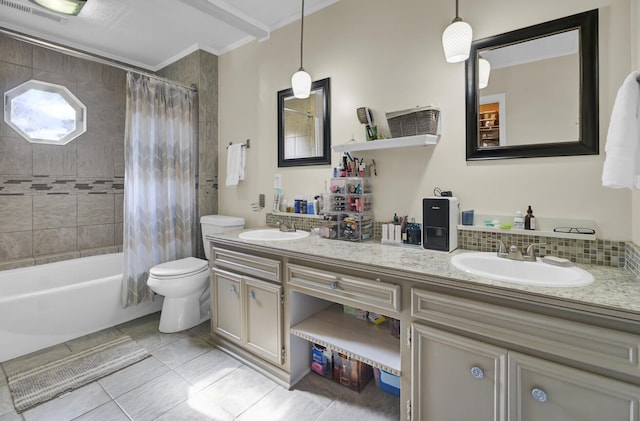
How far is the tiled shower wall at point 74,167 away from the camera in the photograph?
8.59ft

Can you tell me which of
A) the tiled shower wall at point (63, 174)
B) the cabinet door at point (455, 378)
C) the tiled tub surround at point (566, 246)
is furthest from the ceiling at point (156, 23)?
the cabinet door at point (455, 378)

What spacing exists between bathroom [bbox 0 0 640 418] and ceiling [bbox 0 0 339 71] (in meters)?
0.12

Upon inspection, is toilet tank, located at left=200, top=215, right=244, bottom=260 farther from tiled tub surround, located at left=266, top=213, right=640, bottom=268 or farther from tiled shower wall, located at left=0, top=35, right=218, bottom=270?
tiled tub surround, located at left=266, top=213, right=640, bottom=268

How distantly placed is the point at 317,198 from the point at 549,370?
1645 mm

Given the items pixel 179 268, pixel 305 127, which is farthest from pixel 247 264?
pixel 305 127

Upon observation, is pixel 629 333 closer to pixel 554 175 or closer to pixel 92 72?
pixel 554 175

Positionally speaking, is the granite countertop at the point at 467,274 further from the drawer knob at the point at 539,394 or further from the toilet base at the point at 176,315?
the toilet base at the point at 176,315

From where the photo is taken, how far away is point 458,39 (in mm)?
1438

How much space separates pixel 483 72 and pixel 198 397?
241 centimetres

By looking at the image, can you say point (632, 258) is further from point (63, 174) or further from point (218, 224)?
point (63, 174)

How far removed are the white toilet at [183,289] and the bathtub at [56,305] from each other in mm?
426

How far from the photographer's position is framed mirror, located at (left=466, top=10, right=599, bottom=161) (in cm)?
135

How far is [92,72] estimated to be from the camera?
120 inches

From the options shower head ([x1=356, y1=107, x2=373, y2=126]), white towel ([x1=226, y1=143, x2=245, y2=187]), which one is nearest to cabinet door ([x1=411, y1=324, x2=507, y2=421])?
shower head ([x1=356, y1=107, x2=373, y2=126])
